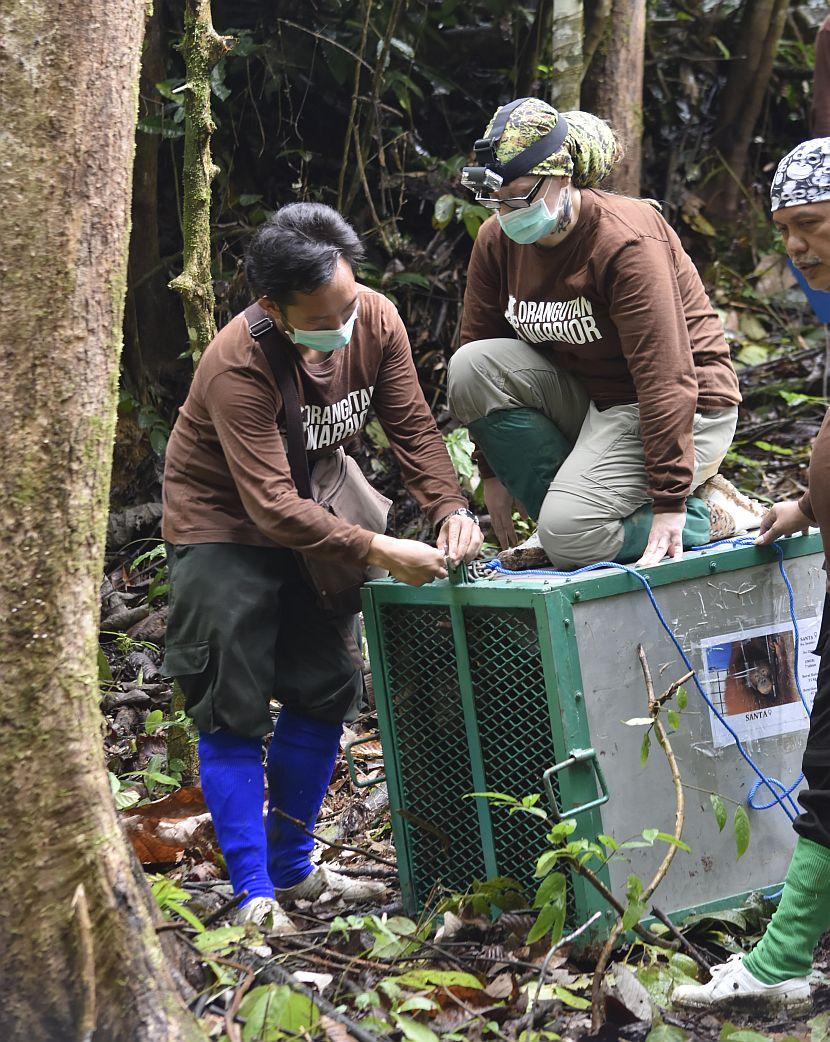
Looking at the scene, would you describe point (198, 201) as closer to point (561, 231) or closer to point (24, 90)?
point (561, 231)

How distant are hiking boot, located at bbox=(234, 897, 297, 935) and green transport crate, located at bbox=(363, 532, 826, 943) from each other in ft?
1.49

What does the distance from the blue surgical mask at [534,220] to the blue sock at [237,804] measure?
1.57 metres

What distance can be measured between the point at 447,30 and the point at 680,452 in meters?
4.67

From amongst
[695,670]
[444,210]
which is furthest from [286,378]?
[444,210]

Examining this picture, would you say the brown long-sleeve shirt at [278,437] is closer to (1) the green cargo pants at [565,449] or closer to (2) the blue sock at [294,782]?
(1) the green cargo pants at [565,449]

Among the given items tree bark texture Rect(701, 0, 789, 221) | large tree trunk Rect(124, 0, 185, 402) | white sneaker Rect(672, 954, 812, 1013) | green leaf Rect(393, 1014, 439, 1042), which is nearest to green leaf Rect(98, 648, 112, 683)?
large tree trunk Rect(124, 0, 185, 402)

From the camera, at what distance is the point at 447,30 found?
23.2 ft

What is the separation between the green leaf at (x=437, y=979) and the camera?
2643mm

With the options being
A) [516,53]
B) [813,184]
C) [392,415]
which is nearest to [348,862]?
[392,415]

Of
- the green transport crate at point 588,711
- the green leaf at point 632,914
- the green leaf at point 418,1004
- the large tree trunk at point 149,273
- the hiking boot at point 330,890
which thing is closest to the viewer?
the green leaf at point 418,1004

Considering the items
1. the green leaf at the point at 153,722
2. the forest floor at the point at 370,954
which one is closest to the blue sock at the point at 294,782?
the forest floor at the point at 370,954

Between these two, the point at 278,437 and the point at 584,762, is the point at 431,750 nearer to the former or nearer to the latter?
the point at 584,762

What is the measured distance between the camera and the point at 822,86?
5230 mm

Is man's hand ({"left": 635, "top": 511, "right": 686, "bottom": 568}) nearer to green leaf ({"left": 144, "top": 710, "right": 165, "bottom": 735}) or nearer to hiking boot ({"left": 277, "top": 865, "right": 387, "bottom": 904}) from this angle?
hiking boot ({"left": 277, "top": 865, "right": 387, "bottom": 904})
